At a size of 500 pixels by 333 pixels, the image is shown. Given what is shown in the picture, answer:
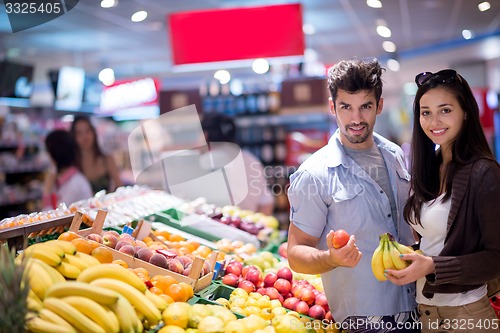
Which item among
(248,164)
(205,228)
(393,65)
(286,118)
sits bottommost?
(205,228)

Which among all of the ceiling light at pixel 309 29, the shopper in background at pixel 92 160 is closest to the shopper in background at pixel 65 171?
the shopper in background at pixel 92 160

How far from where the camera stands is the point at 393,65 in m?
16.0

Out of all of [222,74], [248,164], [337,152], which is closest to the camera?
[337,152]

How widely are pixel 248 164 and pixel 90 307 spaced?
385cm

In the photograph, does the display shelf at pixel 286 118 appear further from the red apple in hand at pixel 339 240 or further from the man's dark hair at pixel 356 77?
the red apple in hand at pixel 339 240

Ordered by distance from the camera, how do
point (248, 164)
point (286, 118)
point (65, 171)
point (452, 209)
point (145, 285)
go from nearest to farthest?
point (452, 209), point (145, 285), point (248, 164), point (65, 171), point (286, 118)

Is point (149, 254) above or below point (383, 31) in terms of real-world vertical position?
below

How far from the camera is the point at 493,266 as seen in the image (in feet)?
7.73

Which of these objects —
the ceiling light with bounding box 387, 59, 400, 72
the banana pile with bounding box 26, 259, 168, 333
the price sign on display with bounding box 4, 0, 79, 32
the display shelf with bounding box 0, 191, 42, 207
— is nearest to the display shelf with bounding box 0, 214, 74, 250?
the banana pile with bounding box 26, 259, 168, 333

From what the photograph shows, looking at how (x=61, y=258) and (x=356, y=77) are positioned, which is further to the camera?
(x=356, y=77)

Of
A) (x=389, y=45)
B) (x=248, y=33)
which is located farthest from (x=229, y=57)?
(x=389, y=45)

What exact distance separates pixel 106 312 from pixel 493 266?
162 cm

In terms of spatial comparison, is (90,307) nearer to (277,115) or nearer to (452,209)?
(452,209)

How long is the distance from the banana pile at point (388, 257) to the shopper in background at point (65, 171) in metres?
Result: 4.02
